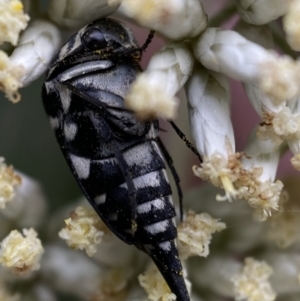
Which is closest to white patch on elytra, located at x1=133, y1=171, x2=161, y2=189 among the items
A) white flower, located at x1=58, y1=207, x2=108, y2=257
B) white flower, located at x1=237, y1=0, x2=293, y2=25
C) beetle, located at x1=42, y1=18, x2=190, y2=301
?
beetle, located at x1=42, y1=18, x2=190, y2=301

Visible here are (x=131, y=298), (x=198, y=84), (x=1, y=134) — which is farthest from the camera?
(x=1, y=134)

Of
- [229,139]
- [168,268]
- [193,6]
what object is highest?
[193,6]

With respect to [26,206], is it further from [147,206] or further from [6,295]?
[147,206]

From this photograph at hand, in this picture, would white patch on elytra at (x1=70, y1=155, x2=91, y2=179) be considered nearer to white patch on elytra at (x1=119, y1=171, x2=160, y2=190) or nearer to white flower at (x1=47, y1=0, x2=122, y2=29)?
white patch on elytra at (x1=119, y1=171, x2=160, y2=190)

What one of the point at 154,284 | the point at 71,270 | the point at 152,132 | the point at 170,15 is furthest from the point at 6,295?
the point at 170,15

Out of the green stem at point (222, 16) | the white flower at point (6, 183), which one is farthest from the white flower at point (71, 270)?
the green stem at point (222, 16)

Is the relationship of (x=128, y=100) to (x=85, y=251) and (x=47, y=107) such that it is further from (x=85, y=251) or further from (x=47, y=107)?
(x=85, y=251)

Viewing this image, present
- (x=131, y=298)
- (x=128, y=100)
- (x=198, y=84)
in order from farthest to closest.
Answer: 1. (x=131, y=298)
2. (x=198, y=84)
3. (x=128, y=100)

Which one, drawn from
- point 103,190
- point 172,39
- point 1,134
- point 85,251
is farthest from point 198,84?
point 1,134
